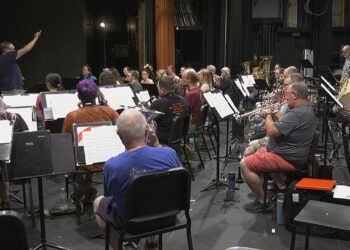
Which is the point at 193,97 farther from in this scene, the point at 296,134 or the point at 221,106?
the point at 296,134

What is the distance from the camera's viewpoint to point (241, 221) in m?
4.50

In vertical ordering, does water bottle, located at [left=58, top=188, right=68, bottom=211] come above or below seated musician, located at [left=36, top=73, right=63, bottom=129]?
below

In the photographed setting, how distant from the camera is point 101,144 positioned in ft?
12.1

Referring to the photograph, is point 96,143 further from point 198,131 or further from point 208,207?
point 198,131

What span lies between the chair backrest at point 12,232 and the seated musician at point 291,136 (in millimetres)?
3042

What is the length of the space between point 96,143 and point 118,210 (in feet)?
3.32

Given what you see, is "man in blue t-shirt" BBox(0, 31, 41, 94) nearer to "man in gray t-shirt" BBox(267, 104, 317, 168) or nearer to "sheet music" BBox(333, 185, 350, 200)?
"man in gray t-shirt" BBox(267, 104, 317, 168)

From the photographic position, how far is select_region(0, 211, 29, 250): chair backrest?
174cm

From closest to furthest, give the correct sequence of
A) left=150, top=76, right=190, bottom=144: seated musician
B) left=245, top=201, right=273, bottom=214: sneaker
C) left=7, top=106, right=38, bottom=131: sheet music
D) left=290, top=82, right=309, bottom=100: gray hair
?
1. left=290, top=82, right=309, bottom=100: gray hair
2. left=245, top=201, right=273, bottom=214: sneaker
3. left=7, top=106, right=38, bottom=131: sheet music
4. left=150, top=76, right=190, bottom=144: seated musician

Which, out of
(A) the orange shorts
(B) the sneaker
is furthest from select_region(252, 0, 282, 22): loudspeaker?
(A) the orange shorts

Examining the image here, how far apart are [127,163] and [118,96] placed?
3.46 metres

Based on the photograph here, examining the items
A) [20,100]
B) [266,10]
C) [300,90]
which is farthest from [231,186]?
[266,10]

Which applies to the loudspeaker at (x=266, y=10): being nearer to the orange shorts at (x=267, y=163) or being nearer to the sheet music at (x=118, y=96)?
the sheet music at (x=118, y=96)

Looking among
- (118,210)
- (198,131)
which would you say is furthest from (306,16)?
(118,210)
